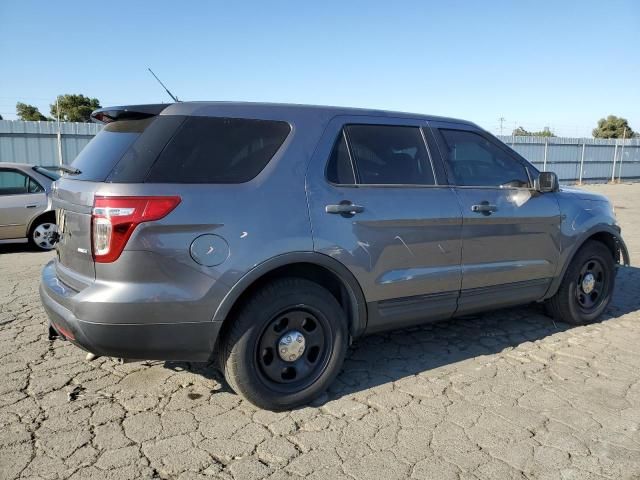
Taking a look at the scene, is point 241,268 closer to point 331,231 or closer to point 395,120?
point 331,231

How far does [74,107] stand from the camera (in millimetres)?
41000

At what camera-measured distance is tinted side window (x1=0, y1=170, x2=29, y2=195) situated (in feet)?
27.8

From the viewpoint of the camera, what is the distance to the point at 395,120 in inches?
152

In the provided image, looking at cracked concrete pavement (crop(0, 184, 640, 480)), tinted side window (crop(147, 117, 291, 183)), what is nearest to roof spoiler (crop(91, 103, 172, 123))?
tinted side window (crop(147, 117, 291, 183))

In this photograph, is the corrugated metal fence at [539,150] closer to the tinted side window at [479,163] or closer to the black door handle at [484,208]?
the tinted side window at [479,163]

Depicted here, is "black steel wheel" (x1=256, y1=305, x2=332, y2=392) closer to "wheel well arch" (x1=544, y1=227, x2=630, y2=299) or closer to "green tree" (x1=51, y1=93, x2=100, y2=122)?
"wheel well arch" (x1=544, y1=227, x2=630, y2=299)

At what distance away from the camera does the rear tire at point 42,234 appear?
28.4 feet

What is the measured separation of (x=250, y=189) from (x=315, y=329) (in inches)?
38.3

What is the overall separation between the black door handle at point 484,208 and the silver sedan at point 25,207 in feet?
23.1

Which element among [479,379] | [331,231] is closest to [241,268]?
[331,231]

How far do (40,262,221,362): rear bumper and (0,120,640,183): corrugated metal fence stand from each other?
1294 cm

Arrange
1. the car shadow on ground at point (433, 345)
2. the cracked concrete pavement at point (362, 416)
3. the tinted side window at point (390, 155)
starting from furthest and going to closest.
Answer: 1. the car shadow on ground at point (433, 345)
2. the tinted side window at point (390, 155)
3. the cracked concrete pavement at point (362, 416)

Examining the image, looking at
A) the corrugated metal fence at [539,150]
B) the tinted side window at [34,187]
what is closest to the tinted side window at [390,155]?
the tinted side window at [34,187]

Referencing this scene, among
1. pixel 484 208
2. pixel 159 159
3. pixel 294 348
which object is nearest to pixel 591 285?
pixel 484 208
